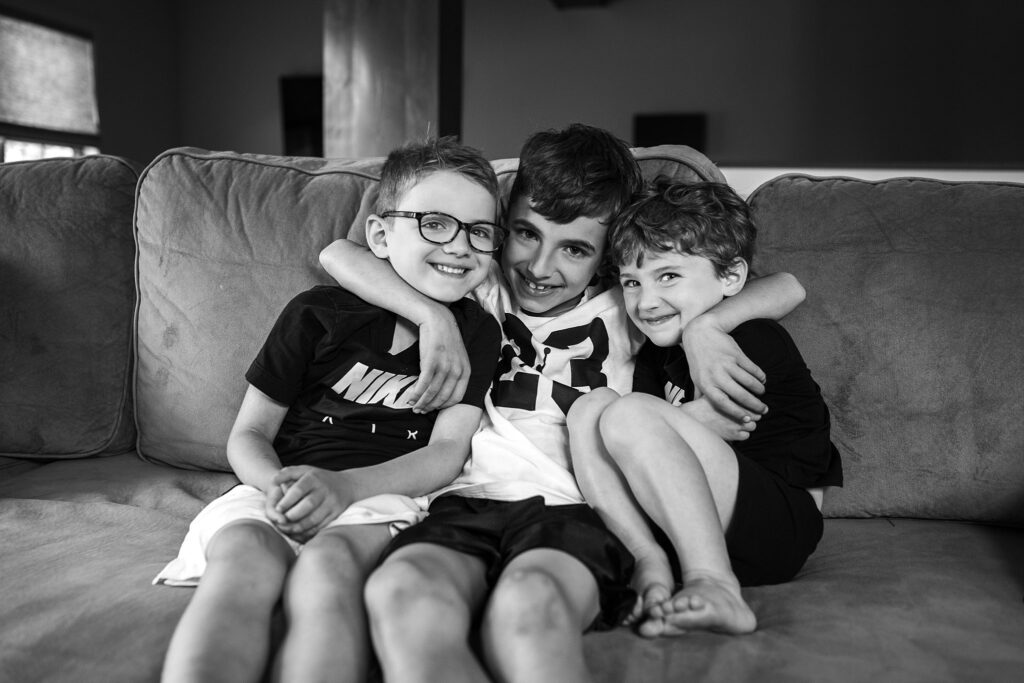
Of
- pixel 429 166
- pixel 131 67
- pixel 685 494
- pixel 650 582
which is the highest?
pixel 131 67

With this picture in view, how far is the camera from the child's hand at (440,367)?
131cm

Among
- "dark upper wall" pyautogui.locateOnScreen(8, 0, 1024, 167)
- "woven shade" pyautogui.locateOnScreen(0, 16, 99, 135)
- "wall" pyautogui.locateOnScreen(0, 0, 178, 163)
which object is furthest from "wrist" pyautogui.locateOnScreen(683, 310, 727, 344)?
"wall" pyautogui.locateOnScreen(0, 0, 178, 163)

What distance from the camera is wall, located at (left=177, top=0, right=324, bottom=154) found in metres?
6.88

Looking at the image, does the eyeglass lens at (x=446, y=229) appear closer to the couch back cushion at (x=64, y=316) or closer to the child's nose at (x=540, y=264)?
the child's nose at (x=540, y=264)

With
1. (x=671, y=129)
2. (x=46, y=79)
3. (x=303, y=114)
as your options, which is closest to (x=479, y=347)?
(x=671, y=129)

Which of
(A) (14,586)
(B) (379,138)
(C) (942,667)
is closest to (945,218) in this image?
(C) (942,667)

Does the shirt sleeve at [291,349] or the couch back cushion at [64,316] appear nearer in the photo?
the shirt sleeve at [291,349]

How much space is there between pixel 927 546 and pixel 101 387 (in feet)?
5.17

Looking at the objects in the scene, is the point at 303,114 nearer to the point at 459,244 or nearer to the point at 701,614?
the point at 459,244

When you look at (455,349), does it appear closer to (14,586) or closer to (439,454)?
(439,454)

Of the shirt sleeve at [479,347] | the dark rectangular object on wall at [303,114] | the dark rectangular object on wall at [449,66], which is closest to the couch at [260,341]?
the shirt sleeve at [479,347]

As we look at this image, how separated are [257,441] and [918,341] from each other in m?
1.14

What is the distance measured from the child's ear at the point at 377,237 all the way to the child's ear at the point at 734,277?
0.59 meters

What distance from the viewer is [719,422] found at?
1.30 m
